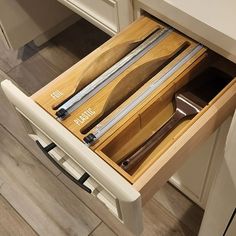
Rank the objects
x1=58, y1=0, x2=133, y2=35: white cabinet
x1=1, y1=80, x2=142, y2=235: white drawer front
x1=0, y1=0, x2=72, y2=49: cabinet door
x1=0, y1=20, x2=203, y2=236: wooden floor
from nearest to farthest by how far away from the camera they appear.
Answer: x1=1, y1=80, x2=142, y2=235: white drawer front
x1=58, y1=0, x2=133, y2=35: white cabinet
x1=0, y1=20, x2=203, y2=236: wooden floor
x1=0, y1=0, x2=72, y2=49: cabinet door

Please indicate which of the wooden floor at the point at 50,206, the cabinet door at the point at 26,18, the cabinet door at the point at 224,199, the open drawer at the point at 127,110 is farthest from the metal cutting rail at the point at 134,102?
the cabinet door at the point at 26,18

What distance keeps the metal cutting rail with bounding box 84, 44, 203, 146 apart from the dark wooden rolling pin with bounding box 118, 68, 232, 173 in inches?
1.8

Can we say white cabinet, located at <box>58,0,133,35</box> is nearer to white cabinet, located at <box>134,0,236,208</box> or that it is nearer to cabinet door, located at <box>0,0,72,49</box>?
white cabinet, located at <box>134,0,236,208</box>

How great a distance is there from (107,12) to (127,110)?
0.34 m

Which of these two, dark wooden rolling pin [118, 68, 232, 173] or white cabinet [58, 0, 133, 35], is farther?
white cabinet [58, 0, 133, 35]

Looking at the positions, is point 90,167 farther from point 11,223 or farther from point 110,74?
point 11,223

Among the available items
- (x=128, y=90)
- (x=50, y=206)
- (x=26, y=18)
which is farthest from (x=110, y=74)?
(x=26, y=18)

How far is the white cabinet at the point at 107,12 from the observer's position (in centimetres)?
77

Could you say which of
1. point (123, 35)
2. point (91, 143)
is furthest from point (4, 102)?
point (91, 143)

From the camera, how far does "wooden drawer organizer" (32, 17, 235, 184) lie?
1.93 feet

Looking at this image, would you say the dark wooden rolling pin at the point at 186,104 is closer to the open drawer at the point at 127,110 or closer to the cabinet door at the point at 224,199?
the open drawer at the point at 127,110

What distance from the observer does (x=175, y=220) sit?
1.14m

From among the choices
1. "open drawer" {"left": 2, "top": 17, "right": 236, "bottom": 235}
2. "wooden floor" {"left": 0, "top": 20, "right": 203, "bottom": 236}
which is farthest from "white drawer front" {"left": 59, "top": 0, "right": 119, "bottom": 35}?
"wooden floor" {"left": 0, "top": 20, "right": 203, "bottom": 236}

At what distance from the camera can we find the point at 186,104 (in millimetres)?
657
